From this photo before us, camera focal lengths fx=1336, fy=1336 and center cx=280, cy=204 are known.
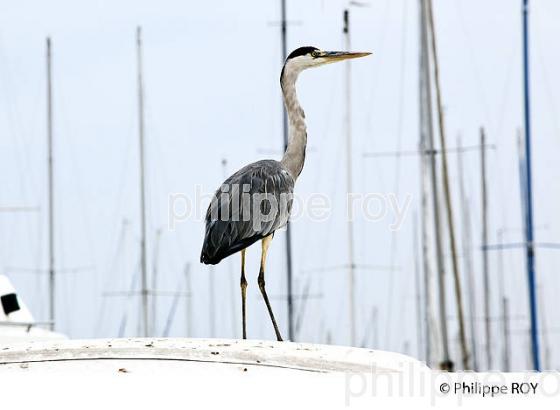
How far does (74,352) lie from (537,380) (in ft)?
5.64

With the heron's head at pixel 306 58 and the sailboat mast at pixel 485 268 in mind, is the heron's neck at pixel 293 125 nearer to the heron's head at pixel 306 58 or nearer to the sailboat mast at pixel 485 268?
the heron's head at pixel 306 58

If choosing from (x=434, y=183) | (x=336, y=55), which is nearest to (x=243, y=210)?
(x=336, y=55)

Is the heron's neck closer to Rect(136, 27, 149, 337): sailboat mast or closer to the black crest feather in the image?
the black crest feather

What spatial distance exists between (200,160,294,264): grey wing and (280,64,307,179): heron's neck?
1.78 ft

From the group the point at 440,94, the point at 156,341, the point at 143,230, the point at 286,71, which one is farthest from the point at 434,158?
the point at 156,341

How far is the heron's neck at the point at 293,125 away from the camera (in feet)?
36.2

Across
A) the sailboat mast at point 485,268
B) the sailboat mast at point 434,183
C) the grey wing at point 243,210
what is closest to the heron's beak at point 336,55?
the grey wing at point 243,210

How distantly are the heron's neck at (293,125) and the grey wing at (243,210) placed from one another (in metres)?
0.54

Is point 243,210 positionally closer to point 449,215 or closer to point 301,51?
point 301,51

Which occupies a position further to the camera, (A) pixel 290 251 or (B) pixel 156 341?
(A) pixel 290 251

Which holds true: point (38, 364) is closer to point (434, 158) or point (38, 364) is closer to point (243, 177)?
point (243, 177)

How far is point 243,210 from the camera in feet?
33.8

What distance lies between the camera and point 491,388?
15.1 feet

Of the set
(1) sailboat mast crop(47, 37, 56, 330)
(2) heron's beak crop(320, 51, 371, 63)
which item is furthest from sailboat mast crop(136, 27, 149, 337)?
(2) heron's beak crop(320, 51, 371, 63)
